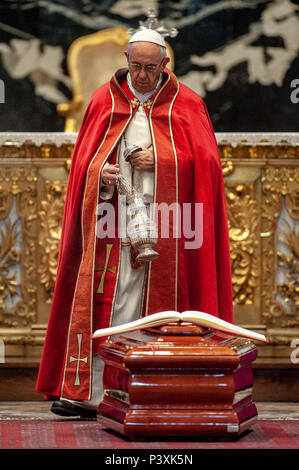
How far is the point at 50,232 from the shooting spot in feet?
18.4

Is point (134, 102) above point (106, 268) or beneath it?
above

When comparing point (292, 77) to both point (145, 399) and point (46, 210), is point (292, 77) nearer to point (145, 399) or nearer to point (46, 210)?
point (46, 210)

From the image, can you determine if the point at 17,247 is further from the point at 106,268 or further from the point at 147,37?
the point at 147,37

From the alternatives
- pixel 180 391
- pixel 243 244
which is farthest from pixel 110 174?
pixel 243 244

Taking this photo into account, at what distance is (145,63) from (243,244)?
1.92 meters

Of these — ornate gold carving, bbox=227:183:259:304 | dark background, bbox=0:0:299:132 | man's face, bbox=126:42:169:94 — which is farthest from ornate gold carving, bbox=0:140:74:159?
man's face, bbox=126:42:169:94

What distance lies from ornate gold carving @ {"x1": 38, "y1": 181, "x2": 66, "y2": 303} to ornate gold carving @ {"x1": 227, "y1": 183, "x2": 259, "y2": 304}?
1.00 m

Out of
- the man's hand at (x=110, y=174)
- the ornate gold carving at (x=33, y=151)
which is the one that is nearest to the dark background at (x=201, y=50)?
the ornate gold carving at (x=33, y=151)

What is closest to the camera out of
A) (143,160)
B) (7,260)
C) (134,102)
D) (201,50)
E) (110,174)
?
(110,174)

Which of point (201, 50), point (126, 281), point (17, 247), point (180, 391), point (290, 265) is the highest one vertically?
point (201, 50)

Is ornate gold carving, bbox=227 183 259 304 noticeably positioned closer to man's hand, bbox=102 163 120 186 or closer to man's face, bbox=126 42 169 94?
man's face, bbox=126 42 169 94

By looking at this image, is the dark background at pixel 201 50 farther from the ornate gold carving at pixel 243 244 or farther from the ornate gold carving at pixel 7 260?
the ornate gold carving at pixel 7 260

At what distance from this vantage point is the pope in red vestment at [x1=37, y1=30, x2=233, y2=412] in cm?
398

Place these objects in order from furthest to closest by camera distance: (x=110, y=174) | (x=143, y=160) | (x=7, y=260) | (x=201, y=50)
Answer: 1. (x=201, y=50)
2. (x=7, y=260)
3. (x=143, y=160)
4. (x=110, y=174)
